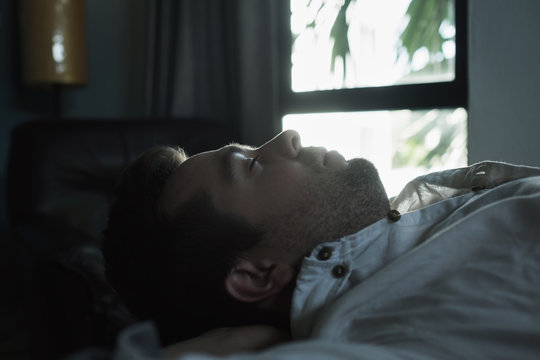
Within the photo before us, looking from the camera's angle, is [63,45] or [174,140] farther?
[63,45]

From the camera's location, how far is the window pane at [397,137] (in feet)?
6.82

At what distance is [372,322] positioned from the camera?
2.27ft

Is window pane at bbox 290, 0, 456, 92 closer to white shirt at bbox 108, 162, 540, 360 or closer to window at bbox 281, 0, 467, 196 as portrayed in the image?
window at bbox 281, 0, 467, 196

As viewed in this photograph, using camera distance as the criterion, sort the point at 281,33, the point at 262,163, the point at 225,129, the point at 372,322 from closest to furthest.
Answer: the point at 372,322
the point at 262,163
the point at 225,129
the point at 281,33

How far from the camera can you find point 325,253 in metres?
0.84

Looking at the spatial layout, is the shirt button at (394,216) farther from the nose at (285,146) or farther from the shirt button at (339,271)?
the nose at (285,146)

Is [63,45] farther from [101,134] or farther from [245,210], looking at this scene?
[245,210]

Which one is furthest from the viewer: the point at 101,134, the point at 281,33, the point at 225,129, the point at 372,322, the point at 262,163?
the point at 281,33

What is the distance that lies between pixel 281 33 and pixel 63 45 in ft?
3.45

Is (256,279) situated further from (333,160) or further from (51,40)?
(51,40)

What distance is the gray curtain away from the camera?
2422 mm

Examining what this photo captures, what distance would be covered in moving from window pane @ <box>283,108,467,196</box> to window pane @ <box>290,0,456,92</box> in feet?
0.46

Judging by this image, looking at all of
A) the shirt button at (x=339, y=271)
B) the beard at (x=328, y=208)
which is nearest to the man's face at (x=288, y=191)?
the beard at (x=328, y=208)

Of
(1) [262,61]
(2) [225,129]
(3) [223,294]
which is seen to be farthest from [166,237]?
(1) [262,61]
